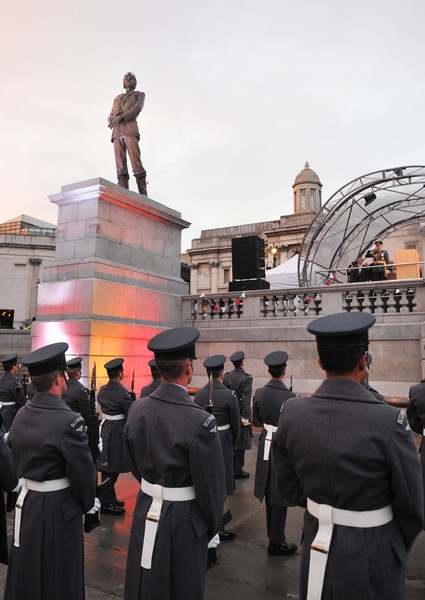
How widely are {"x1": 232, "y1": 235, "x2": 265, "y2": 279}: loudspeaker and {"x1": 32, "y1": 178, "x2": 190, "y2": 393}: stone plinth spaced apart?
122 inches

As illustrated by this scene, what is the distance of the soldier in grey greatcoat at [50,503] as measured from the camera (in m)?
3.28

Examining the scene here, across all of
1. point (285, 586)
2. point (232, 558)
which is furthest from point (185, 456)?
point (232, 558)

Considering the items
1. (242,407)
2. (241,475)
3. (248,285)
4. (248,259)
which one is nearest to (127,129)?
(248,259)

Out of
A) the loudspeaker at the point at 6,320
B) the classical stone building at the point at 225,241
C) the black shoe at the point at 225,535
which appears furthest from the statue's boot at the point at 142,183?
the classical stone building at the point at 225,241

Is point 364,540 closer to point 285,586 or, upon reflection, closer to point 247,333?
point 285,586

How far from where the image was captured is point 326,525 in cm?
251

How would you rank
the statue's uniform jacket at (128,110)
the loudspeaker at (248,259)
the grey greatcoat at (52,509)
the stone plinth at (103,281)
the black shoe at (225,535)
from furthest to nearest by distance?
the loudspeaker at (248,259) → the statue's uniform jacket at (128,110) → the stone plinth at (103,281) → the black shoe at (225,535) → the grey greatcoat at (52,509)

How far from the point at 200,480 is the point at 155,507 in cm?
38

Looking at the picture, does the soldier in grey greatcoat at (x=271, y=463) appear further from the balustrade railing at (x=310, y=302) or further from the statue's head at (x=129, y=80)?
the statue's head at (x=129, y=80)

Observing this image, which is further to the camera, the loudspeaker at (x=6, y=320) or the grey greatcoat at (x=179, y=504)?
the loudspeaker at (x=6, y=320)

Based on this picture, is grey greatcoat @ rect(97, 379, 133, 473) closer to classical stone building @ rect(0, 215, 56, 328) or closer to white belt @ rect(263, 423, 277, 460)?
white belt @ rect(263, 423, 277, 460)

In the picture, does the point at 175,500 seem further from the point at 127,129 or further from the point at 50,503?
the point at 127,129

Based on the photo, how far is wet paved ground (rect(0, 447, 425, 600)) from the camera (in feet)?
13.8

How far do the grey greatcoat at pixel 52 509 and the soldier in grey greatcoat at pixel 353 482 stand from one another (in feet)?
5.35
